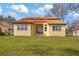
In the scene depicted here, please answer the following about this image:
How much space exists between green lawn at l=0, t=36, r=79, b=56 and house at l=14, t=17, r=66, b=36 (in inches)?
1.8

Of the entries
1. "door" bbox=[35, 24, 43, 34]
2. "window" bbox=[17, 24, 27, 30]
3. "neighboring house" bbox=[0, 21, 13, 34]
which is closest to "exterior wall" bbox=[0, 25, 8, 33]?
"neighboring house" bbox=[0, 21, 13, 34]

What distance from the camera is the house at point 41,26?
21.4ft

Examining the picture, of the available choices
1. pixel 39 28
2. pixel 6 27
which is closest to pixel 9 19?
pixel 6 27

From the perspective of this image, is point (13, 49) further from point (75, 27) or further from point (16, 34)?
point (75, 27)

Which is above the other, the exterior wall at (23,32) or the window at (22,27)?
the window at (22,27)

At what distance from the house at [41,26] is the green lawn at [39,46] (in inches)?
1.8

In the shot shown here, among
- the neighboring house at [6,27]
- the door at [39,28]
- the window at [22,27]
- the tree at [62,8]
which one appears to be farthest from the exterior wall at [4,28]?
the tree at [62,8]

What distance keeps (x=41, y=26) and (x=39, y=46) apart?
0.18 m

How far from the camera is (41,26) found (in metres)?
6.52

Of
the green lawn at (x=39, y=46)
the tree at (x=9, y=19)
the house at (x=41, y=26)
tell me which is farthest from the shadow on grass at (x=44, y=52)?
the tree at (x=9, y=19)

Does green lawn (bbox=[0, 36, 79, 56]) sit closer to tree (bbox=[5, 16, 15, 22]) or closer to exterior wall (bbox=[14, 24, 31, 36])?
exterior wall (bbox=[14, 24, 31, 36])

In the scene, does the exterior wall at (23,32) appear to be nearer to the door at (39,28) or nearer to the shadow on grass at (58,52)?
the door at (39,28)

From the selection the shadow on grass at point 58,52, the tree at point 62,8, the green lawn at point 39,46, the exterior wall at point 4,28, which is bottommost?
the shadow on grass at point 58,52

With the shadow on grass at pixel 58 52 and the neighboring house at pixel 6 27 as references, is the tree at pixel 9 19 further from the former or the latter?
the shadow on grass at pixel 58 52
